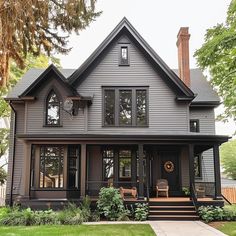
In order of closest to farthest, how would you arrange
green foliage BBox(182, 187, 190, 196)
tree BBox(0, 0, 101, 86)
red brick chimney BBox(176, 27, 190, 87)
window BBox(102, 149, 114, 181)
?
tree BBox(0, 0, 101, 86) < green foliage BBox(182, 187, 190, 196) < window BBox(102, 149, 114, 181) < red brick chimney BBox(176, 27, 190, 87)

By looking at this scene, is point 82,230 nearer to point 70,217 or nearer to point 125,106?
point 70,217

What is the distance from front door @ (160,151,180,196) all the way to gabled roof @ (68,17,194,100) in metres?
3.20

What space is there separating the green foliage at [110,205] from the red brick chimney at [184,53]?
839 cm

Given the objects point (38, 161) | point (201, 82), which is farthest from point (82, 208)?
point (201, 82)

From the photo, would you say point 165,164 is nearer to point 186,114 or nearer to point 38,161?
point 186,114

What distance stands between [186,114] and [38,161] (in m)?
7.75

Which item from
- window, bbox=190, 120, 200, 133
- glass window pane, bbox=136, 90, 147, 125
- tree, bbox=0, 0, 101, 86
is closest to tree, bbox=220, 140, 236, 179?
window, bbox=190, 120, 200, 133

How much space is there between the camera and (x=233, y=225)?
11297mm

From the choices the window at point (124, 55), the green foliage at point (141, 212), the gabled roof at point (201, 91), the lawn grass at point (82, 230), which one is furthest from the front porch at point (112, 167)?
the window at point (124, 55)

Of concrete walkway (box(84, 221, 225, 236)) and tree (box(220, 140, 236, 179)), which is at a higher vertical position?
tree (box(220, 140, 236, 179))

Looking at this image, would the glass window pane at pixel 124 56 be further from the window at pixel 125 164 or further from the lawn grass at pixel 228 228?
the lawn grass at pixel 228 228

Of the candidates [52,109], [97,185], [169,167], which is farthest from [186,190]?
[52,109]

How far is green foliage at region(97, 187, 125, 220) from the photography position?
12617 millimetres

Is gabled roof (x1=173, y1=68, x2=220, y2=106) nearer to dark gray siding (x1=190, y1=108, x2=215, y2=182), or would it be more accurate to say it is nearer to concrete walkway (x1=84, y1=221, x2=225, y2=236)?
dark gray siding (x1=190, y1=108, x2=215, y2=182)
